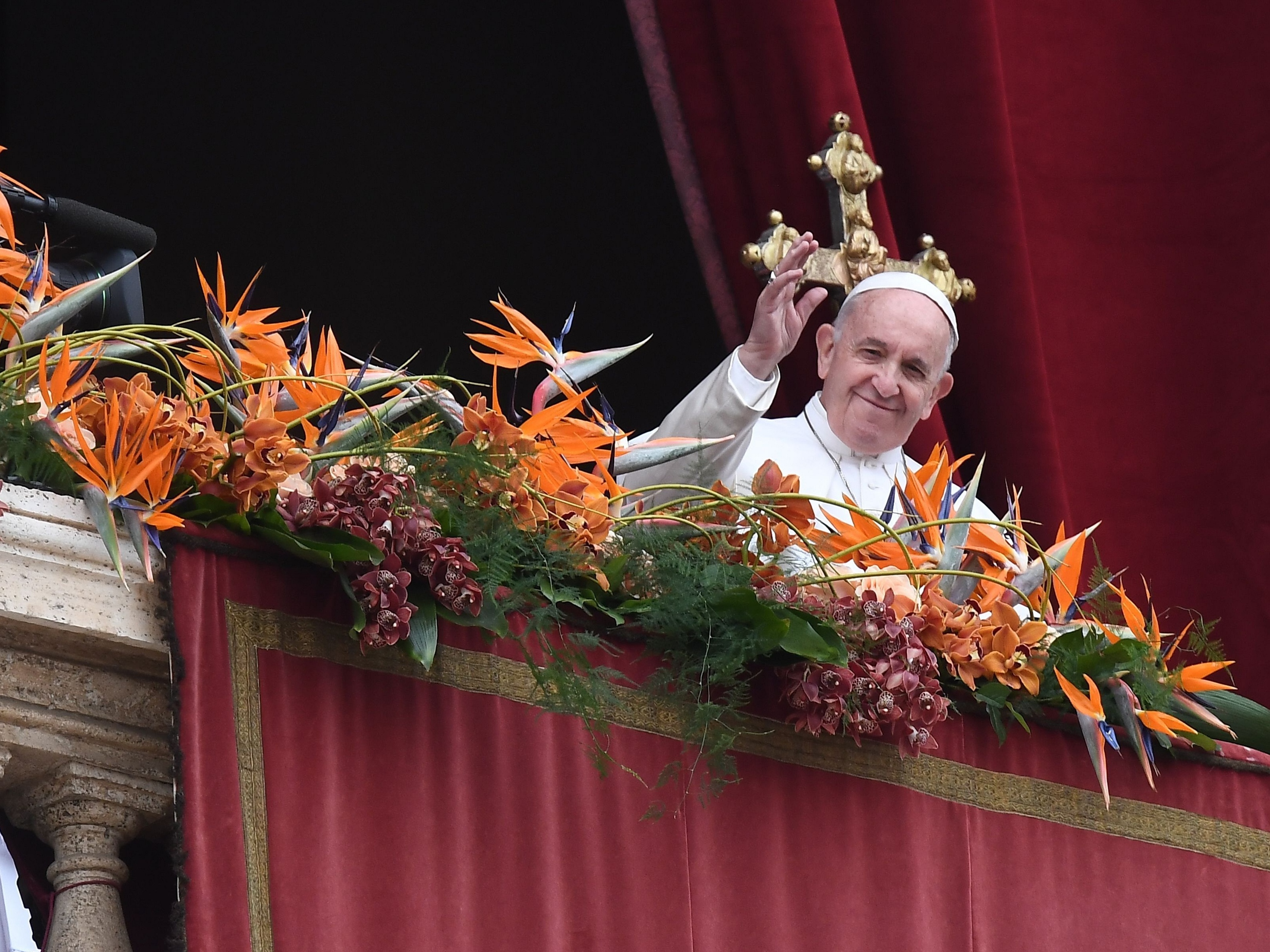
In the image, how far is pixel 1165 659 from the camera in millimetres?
2326

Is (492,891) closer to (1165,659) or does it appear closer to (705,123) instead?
(1165,659)

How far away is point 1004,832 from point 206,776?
958 millimetres

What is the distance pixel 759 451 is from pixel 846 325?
228 millimetres

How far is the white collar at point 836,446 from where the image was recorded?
3.08m

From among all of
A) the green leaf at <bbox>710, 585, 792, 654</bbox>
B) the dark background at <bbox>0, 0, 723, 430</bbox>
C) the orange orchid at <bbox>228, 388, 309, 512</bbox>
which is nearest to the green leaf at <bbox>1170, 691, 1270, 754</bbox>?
the green leaf at <bbox>710, 585, 792, 654</bbox>

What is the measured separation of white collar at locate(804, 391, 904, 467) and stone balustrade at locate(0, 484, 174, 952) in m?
1.46

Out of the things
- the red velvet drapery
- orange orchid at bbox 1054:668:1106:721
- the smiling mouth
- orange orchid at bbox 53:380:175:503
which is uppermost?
the smiling mouth

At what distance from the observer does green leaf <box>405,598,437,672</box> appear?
1762mm

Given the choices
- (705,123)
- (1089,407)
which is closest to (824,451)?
(705,123)

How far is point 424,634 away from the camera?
178 centimetres

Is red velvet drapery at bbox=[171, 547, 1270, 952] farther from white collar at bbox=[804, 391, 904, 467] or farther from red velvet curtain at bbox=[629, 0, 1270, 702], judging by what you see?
red velvet curtain at bbox=[629, 0, 1270, 702]

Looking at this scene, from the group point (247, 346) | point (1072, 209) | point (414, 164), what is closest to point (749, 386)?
point (247, 346)

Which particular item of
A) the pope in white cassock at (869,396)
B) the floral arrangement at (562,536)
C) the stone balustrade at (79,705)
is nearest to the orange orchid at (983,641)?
the floral arrangement at (562,536)

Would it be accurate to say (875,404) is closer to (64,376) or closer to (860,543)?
(860,543)
